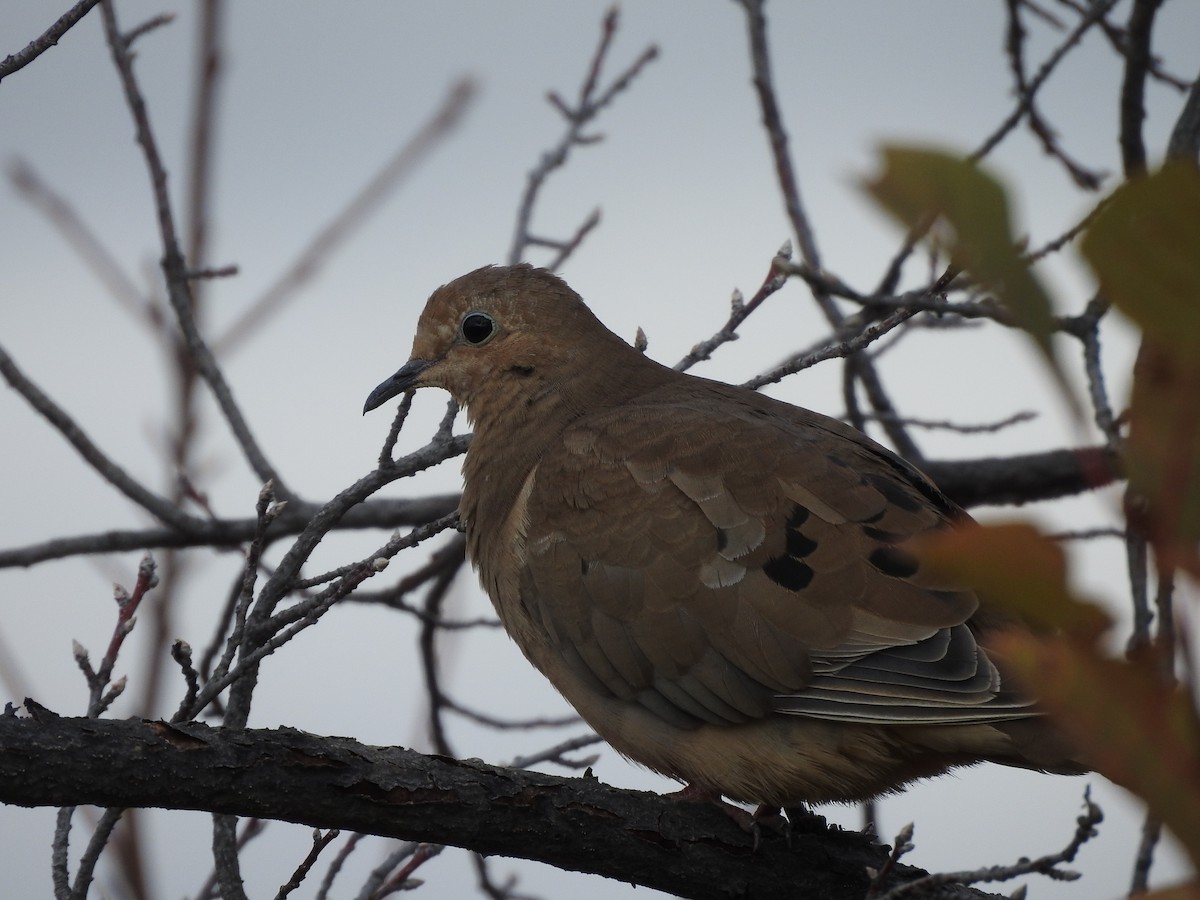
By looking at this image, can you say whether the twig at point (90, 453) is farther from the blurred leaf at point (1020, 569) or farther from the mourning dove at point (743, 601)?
the blurred leaf at point (1020, 569)

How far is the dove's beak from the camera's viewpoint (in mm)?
4176

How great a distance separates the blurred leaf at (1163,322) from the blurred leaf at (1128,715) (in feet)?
0.21

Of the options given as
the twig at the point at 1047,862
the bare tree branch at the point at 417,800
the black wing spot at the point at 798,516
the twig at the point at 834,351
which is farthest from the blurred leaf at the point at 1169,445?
the black wing spot at the point at 798,516

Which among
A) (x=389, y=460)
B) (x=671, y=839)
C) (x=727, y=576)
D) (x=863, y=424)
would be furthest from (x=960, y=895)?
(x=863, y=424)

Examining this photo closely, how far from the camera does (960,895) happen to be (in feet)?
9.37

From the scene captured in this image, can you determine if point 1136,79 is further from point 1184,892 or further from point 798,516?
point 1184,892

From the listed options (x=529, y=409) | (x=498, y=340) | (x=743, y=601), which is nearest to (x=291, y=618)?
(x=743, y=601)

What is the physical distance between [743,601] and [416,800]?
998mm

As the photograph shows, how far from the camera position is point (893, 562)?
3.08 metres

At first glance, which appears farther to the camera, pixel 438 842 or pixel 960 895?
pixel 960 895

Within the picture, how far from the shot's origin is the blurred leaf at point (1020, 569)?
0.59 meters

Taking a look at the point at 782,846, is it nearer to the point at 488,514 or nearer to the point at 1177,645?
the point at 488,514

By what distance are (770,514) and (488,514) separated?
36.9 inches

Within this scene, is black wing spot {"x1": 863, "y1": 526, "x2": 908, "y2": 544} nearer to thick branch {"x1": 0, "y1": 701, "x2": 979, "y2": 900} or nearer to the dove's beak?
thick branch {"x1": 0, "y1": 701, "x2": 979, "y2": 900}
